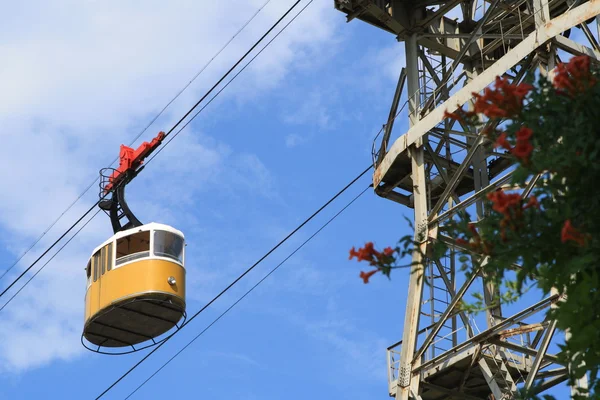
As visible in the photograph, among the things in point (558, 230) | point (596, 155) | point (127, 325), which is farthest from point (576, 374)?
point (127, 325)

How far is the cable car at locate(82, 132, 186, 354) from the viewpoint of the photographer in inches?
1075

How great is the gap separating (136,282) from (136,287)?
0.16 metres

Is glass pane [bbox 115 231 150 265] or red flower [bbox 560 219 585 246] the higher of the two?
glass pane [bbox 115 231 150 265]

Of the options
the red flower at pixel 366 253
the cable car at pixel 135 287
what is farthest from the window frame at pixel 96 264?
the red flower at pixel 366 253

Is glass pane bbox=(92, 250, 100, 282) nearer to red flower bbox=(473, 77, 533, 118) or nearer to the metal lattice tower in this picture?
the metal lattice tower

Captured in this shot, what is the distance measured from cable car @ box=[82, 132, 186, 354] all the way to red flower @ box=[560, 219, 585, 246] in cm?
1888

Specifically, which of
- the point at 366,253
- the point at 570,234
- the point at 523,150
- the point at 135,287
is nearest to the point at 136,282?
the point at 135,287

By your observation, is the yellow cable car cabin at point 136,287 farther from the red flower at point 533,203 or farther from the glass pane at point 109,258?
the red flower at point 533,203

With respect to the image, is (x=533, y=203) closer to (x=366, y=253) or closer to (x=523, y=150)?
(x=523, y=150)

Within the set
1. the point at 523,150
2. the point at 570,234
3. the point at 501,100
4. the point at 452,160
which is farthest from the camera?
the point at 452,160

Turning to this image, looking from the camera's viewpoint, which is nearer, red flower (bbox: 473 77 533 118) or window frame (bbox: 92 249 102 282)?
red flower (bbox: 473 77 533 118)

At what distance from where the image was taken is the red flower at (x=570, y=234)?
28.6ft

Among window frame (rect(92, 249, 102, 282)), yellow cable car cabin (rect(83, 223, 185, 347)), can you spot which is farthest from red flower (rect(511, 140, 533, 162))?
window frame (rect(92, 249, 102, 282))

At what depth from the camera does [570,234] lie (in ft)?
28.6
